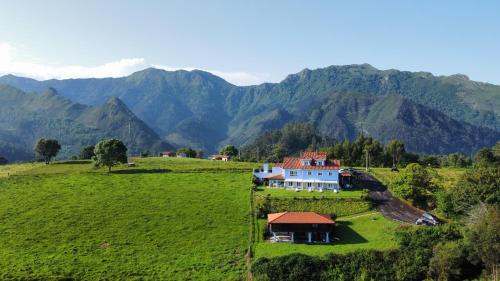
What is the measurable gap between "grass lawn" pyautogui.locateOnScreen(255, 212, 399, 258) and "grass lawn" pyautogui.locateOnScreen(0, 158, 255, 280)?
4104 millimetres

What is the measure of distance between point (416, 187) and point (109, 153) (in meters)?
66.0

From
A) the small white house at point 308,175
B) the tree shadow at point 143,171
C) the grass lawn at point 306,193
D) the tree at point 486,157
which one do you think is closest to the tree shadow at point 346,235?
the grass lawn at point 306,193

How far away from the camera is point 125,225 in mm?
71750

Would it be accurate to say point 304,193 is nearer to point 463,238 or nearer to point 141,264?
point 463,238

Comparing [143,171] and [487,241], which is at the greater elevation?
[143,171]

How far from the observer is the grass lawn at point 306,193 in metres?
84.1

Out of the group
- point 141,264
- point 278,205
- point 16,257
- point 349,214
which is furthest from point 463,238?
point 16,257

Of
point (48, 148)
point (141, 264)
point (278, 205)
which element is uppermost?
point (48, 148)

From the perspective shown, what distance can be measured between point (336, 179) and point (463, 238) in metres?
32.3

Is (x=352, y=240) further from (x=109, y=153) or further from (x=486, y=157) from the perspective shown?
(x=486, y=157)

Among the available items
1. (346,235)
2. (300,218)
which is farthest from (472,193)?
(300,218)

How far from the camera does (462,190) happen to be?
72.9m

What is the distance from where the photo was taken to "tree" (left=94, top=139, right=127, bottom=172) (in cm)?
10569

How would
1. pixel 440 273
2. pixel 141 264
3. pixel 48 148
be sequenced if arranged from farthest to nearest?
1. pixel 48 148
2. pixel 141 264
3. pixel 440 273
